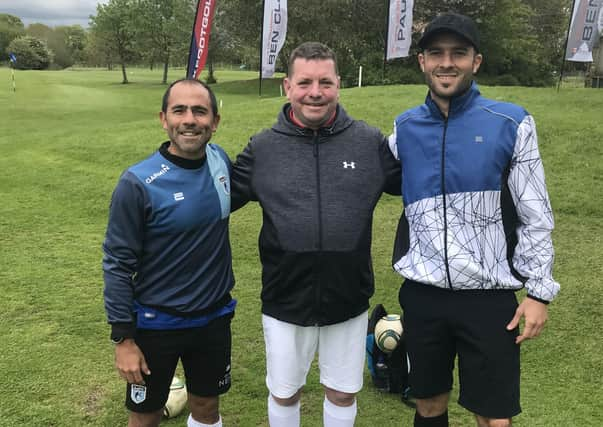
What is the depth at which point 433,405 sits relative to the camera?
289 centimetres

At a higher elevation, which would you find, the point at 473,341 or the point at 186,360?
the point at 473,341

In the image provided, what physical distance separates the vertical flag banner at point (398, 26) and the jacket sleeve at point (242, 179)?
1524cm

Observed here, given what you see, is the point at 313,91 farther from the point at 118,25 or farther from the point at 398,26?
the point at 118,25

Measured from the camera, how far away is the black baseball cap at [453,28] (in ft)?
8.45

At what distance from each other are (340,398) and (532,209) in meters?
1.46

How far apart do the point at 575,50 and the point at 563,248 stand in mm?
11751

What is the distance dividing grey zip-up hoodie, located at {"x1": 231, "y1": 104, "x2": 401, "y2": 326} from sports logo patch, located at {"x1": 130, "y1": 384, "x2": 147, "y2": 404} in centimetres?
77

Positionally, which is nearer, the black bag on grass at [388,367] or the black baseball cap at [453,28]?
the black baseball cap at [453,28]

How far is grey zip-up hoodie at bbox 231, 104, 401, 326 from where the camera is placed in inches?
108

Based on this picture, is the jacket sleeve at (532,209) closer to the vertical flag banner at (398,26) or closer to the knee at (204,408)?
the knee at (204,408)

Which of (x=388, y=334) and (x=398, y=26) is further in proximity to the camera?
(x=398, y=26)

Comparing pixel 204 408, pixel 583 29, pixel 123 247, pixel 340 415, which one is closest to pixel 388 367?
pixel 340 415

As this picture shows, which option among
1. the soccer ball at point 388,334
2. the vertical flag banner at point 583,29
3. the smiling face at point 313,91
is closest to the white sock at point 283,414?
the soccer ball at point 388,334

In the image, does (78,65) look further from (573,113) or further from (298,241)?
(298,241)
